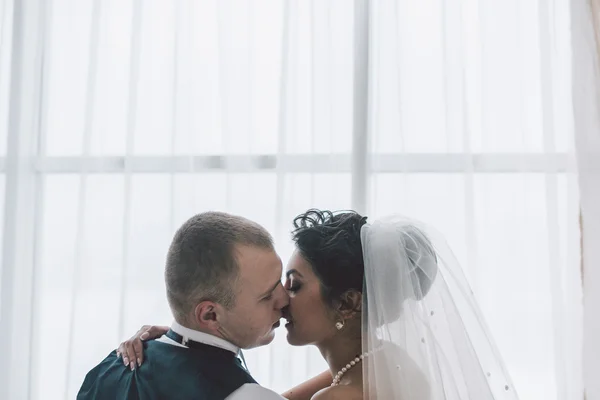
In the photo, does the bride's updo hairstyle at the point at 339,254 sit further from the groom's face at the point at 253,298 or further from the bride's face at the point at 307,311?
the groom's face at the point at 253,298

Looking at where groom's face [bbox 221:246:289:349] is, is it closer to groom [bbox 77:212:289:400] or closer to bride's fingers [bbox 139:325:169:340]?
groom [bbox 77:212:289:400]

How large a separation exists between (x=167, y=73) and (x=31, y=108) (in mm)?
616

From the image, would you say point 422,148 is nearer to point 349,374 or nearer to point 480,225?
point 480,225

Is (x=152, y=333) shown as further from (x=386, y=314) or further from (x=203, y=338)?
(x=386, y=314)

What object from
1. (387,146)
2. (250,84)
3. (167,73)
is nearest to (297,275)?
(387,146)

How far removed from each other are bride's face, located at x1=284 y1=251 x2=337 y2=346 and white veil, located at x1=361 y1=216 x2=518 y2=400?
12 cm

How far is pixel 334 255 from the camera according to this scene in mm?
1599

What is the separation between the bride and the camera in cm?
150

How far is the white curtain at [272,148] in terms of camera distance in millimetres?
2457

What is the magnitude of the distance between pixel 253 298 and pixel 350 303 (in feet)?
0.99

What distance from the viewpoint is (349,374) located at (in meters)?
1.63

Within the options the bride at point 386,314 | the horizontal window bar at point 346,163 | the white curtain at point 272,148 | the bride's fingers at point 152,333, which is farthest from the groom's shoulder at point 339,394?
the horizontal window bar at point 346,163

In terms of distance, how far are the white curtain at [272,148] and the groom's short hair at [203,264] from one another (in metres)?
1.12

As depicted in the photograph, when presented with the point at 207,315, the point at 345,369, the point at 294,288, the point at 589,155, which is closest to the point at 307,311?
the point at 294,288
